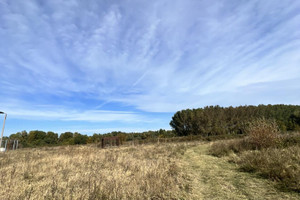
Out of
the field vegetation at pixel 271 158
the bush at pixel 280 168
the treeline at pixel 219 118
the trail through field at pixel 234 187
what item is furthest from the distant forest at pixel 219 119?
the trail through field at pixel 234 187

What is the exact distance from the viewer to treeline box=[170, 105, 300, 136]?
163ft

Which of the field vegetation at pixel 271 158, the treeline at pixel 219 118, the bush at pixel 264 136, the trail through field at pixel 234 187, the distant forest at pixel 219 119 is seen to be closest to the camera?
the trail through field at pixel 234 187

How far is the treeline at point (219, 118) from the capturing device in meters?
49.7

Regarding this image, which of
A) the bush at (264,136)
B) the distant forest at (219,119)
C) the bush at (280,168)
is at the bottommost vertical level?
the bush at (280,168)

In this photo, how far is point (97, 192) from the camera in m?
4.01

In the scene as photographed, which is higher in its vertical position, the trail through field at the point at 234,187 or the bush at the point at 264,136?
the bush at the point at 264,136

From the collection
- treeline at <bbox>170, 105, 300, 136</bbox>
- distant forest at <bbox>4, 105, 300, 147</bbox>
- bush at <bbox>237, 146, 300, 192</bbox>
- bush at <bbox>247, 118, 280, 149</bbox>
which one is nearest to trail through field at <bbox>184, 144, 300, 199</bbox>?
bush at <bbox>237, 146, 300, 192</bbox>

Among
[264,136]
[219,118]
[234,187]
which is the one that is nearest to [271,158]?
[234,187]

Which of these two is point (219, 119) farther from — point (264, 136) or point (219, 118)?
point (264, 136)

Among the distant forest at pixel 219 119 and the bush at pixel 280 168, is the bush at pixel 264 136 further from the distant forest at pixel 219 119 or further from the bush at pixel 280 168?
the distant forest at pixel 219 119

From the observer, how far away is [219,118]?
52.0 metres

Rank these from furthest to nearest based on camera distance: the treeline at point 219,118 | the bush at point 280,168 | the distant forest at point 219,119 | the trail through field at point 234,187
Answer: the treeline at point 219,118, the distant forest at point 219,119, the bush at point 280,168, the trail through field at point 234,187

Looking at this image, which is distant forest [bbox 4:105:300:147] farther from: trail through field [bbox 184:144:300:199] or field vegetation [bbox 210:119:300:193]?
trail through field [bbox 184:144:300:199]

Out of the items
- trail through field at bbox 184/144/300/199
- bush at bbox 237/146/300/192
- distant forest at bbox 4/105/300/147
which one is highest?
distant forest at bbox 4/105/300/147
